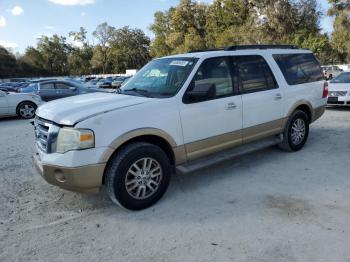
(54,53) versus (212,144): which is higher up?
(54,53)

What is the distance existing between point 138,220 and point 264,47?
151 inches

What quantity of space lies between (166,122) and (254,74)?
1.99 metres

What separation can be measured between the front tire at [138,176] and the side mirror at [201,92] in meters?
0.83

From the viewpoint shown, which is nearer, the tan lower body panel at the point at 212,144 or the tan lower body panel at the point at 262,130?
the tan lower body panel at the point at 212,144

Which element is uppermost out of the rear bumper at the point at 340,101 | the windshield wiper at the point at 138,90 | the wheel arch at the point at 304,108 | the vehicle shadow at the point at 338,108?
the windshield wiper at the point at 138,90

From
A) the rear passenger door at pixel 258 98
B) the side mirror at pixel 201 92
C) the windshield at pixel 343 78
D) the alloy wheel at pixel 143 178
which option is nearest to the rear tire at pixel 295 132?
the rear passenger door at pixel 258 98

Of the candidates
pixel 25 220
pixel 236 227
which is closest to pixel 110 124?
pixel 25 220

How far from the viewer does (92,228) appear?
3.82 m

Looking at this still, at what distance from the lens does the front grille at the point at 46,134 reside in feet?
13.0

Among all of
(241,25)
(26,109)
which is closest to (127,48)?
(241,25)

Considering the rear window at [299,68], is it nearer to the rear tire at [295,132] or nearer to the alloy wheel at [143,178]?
the rear tire at [295,132]

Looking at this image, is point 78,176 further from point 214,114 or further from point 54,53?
point 54,53

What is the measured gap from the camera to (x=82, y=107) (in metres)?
4.19

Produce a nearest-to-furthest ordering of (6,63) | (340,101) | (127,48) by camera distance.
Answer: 1. (340,101)
2. (6,63)
3. (127,48)
